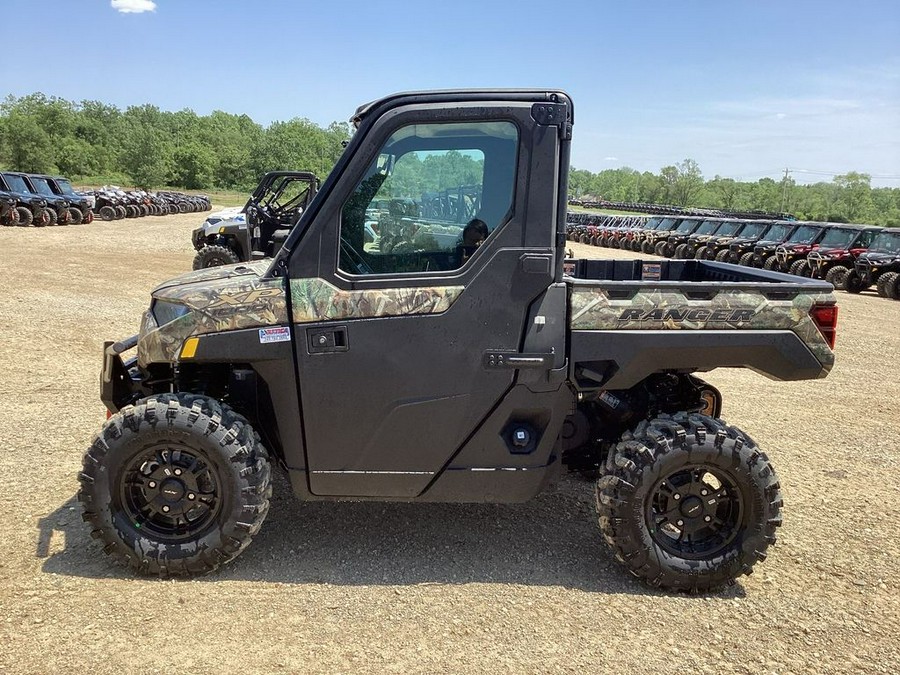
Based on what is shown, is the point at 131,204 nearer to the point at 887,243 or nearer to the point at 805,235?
the point at 805,235

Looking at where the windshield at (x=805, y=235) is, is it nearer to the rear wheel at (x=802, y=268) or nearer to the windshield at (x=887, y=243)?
the rear wheel at (x=802, y=268)

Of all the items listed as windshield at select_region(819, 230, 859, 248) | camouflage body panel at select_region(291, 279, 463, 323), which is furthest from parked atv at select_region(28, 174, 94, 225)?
camouflage body panel at select_region(291, 279, 463, 323)

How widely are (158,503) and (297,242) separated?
1474 mm

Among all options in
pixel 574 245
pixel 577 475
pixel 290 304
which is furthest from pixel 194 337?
pixel 574 245

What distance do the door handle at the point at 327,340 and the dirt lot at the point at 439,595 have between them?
3.87 ft

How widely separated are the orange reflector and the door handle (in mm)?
553

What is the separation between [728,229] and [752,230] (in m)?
1.56

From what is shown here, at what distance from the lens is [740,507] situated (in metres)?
3.49

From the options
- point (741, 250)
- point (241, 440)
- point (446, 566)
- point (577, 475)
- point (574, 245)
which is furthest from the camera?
point (574, 245)

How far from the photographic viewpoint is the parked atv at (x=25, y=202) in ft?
76.2

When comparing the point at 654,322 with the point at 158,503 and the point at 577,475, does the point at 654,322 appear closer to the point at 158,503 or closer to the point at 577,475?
the point at 577,475

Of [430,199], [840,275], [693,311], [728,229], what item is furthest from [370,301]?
[728,229]

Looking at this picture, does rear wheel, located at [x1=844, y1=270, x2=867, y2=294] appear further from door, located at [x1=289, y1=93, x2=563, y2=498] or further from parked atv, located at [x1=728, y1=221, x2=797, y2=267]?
door, located at [x1=289, y1=93, x2=563, y2=498]

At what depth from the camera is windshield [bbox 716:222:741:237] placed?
25562 millimetres
